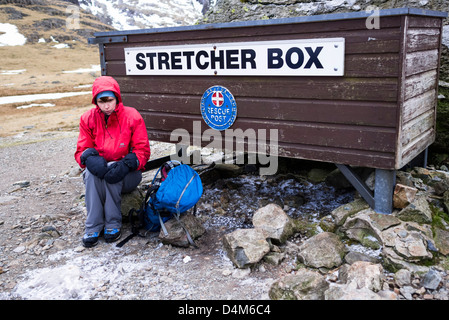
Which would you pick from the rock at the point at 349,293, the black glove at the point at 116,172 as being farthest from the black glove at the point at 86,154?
the rock at the point at 349,293

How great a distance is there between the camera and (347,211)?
485 cm

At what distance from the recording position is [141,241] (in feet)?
16.2

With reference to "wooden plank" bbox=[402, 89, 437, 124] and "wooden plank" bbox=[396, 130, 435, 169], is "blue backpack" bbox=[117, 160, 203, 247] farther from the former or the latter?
"wooden plank" bbox=[402, 89, 437, 124]

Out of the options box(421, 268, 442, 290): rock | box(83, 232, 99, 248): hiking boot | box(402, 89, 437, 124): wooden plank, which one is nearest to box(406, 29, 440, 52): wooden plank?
box(402, 89, 437, 124): wooden plank

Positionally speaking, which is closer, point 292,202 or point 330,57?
point 330,57

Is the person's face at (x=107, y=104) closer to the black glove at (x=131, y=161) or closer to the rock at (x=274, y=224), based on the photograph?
the black glove at (x=131, y=161)

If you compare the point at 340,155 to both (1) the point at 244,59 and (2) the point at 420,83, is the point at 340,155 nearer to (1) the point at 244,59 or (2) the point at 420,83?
(2) the point at 420,83

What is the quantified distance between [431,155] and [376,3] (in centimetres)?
230

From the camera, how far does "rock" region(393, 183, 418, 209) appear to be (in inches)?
180

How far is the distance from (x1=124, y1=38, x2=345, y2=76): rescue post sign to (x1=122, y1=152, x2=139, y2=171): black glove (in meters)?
1.43

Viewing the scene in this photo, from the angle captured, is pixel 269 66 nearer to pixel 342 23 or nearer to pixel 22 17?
pixel 342 23

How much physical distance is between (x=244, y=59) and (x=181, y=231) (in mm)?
2127

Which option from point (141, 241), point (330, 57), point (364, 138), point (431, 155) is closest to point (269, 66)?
point (330, 57)
